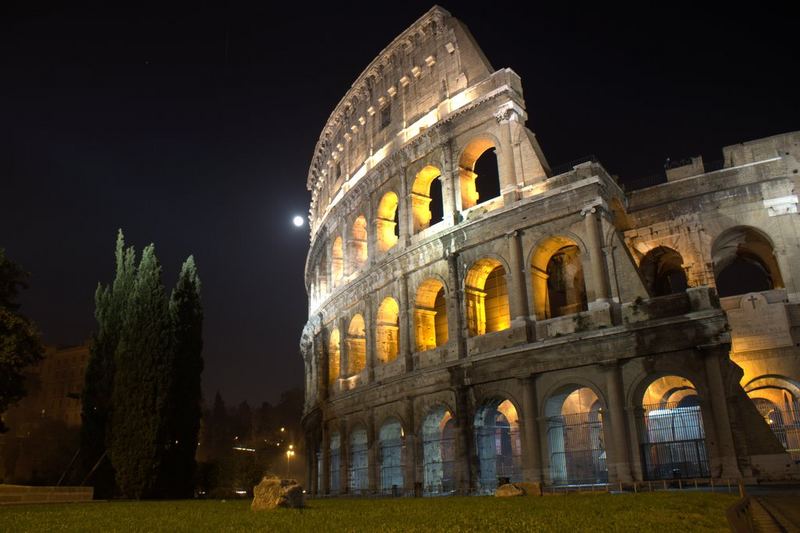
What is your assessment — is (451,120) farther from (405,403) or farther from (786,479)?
(786,479)

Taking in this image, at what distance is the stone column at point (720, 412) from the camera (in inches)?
609

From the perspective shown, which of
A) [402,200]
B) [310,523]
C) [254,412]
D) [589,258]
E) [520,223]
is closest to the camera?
[310,523]

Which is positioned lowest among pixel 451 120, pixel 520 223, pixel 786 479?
pixel 786 479

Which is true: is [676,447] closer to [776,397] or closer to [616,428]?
[616,428]

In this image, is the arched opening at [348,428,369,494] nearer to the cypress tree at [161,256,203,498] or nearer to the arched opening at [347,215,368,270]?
the cypress tree at [161,256,203,498]

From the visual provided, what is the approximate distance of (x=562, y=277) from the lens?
75.9 feet

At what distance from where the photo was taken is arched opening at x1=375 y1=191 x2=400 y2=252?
2597 cm

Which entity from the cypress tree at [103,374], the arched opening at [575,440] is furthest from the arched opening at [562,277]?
the cypress tree at [103,374]

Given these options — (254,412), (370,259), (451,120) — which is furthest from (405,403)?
(254,412)

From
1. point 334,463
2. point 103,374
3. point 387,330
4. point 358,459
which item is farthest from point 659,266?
point 103,374

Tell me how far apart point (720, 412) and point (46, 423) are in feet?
186

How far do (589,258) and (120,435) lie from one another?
1503 cm

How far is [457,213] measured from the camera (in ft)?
73.4

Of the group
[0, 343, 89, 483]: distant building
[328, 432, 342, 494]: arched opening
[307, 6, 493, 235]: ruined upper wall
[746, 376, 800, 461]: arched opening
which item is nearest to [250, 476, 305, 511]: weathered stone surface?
[746, 376, 800, 461]: arched opening
